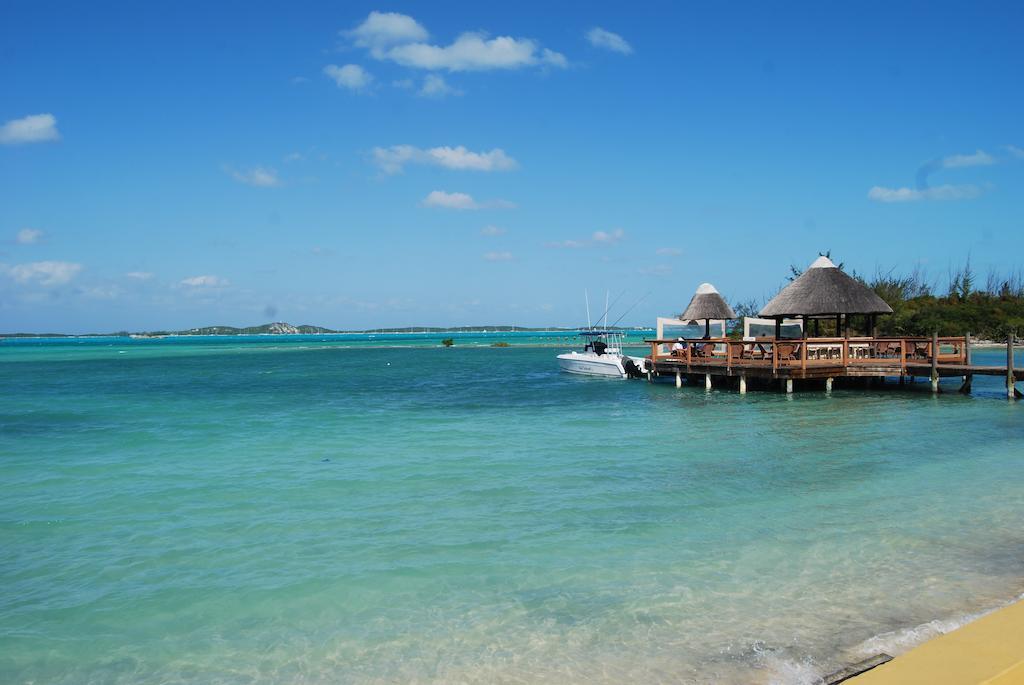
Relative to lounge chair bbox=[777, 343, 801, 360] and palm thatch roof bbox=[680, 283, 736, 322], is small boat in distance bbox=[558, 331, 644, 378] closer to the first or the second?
palm thatch roof bbox=[680, 283, 736, 322]

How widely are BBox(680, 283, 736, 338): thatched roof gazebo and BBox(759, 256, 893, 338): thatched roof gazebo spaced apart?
14.9 feet

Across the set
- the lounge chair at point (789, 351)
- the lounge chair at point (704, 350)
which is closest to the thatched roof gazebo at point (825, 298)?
the lounge chair at point (789, 351)

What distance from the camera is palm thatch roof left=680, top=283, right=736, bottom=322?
28906 mm

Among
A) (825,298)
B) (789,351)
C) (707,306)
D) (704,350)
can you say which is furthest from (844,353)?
(707,306)

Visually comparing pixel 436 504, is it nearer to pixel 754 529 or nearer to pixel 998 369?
pixel 754 529

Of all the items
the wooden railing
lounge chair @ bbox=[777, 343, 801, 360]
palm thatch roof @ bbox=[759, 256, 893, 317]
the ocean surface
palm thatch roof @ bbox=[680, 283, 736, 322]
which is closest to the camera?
the ocean surface

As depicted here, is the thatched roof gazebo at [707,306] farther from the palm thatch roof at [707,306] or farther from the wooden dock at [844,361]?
the wooden dock at [844,361]

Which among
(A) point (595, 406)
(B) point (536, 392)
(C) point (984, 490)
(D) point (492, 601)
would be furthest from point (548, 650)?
(B) point (536, 392)

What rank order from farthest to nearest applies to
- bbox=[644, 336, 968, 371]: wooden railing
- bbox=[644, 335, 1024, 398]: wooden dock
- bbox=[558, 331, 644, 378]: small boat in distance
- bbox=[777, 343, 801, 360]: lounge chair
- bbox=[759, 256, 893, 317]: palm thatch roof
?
bbox=[558, 331, 644, 378]: small boat in distance
bbox=[759, 256, 893, 317]: palm thatch roof
bbox=[777, 343, 801, 360]: lounge chair
bbox=[644, 336, 968, 371]: wooden railing
bbox=[644, 335, 1024, 398]: wooden dock

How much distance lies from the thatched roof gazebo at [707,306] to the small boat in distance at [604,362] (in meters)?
2.69

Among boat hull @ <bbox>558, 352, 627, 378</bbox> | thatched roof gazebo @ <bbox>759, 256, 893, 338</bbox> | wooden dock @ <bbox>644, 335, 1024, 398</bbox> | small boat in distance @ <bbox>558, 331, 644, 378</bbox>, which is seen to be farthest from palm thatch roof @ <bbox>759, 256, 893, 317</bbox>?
boat hull @ <bbox>558, 352, 627, 378</bbox>

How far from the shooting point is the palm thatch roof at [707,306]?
28.9 meters

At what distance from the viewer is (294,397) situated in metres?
26.5

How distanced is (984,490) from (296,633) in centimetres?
869
